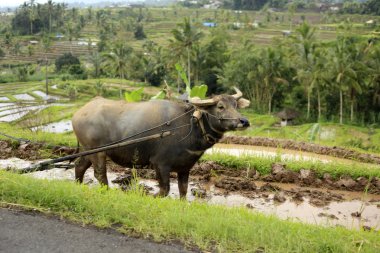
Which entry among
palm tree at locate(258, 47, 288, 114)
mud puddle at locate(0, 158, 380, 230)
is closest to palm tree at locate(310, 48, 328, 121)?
palm tree at locate(258, 47, 288, 114)

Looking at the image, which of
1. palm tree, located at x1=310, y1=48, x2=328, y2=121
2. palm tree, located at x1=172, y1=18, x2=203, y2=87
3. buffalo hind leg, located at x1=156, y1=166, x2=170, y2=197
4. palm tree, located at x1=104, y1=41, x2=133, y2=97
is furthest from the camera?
palm tree, located at x1=104, y1=41, x2=133, y2=97

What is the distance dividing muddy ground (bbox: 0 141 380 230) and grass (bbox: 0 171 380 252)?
2.03m

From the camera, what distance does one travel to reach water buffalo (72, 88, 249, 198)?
608cm

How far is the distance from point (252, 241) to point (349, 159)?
8.10 metres

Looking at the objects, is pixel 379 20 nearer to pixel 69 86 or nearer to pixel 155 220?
pixel 69 86

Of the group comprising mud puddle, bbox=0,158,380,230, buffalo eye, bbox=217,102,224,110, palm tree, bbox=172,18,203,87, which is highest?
palm tree, bbox=172,18,203,87

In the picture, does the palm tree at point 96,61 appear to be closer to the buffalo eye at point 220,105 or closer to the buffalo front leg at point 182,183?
the buffalo front leg at point 182,183

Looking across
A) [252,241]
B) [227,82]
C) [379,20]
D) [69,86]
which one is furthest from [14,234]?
[379,20]

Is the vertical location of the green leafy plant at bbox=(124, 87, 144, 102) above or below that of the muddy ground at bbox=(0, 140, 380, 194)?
above

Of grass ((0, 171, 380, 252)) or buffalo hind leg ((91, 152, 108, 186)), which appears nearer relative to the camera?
grass ((0, 171, 380, 252))

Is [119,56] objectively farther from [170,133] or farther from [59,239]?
[59,239]

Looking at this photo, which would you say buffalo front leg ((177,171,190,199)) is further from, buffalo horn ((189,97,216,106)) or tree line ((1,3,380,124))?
tree line ((1,3,380,124))

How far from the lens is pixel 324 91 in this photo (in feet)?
127

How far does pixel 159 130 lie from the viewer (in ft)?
20.4
